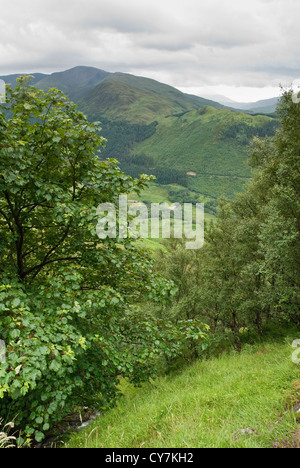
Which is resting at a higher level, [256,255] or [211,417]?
[256,255]

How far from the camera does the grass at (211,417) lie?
198 inches

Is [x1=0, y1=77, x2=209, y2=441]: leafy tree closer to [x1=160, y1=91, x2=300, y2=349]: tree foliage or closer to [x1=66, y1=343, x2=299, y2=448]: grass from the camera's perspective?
[x1=66, y1=343, x2=299, y2=448]: grass

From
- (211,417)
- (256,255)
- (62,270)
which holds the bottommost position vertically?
(211,417)

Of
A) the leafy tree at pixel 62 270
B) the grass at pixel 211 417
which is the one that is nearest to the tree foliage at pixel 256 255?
the grass at pixel 211 417

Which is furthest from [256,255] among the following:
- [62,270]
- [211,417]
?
[62,270]

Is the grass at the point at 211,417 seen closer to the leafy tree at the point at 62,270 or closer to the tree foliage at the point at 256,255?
the leafy tree at the point at 62,270

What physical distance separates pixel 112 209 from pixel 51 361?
426cm

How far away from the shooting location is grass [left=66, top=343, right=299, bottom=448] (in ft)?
16.5

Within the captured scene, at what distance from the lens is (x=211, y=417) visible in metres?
6.45

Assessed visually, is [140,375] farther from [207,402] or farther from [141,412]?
[207,402]

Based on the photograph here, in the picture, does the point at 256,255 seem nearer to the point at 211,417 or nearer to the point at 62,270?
the point at 211,417

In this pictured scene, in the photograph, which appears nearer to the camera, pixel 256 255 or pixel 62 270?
pixel 62 270

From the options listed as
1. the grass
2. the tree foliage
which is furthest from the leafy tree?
the tree foliage

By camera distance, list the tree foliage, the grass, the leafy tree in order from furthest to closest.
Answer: the tree foliage
the leafy tree
the grass
